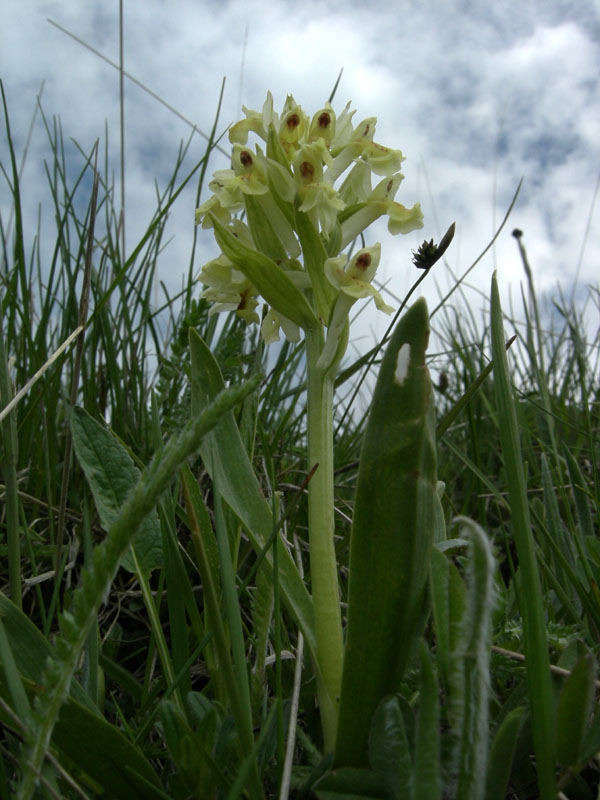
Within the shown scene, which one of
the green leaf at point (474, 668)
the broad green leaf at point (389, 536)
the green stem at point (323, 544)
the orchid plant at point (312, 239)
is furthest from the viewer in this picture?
the orchid plant at point (312, 239)

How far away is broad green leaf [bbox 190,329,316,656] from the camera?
3.23ft

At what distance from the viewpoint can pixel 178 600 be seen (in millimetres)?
943

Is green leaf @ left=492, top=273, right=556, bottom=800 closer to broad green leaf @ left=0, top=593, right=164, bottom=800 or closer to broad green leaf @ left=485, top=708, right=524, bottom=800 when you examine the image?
broad green leaf @ left=485, top=708, right=524, bottom=800

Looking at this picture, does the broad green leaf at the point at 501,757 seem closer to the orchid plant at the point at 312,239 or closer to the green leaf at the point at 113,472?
the orchid plant at the point at 312,239

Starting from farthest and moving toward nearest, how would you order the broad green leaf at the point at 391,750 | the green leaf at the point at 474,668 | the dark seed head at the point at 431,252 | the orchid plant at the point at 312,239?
the dark seed head at the point at 431,252, the orchid plant at the point at 312,239, the broad green leaf at the point at 391,750, the green leaf at the point at 474,668

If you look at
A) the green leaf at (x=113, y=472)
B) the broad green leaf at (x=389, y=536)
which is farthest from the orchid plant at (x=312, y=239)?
the green leaf at (x=113, y=472)

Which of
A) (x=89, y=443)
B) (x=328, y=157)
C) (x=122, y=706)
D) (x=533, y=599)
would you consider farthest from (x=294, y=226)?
(x=122, y=706)

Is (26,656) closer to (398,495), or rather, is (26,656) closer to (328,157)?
(398,495)

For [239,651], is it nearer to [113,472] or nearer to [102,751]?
[102,751]

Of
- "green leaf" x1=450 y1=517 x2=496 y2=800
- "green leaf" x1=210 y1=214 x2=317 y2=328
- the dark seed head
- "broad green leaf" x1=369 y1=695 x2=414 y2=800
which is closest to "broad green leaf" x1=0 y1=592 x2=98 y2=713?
"broad green leaf" x1=369 y1=695 x2=414 y2=800

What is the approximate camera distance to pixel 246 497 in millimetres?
1030

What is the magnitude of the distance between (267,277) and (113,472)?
40 cm

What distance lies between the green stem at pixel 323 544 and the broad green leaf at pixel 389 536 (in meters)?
0.10

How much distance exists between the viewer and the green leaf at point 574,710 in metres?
0.68
